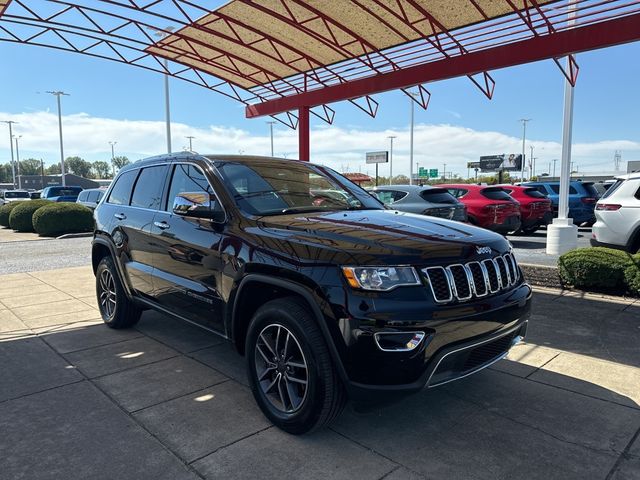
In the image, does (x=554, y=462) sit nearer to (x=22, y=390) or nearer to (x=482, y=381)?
(x=482, y=381)

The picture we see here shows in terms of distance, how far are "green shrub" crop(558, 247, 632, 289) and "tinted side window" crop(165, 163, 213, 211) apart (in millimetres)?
5353

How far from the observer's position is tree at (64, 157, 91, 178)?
13588 centimetres

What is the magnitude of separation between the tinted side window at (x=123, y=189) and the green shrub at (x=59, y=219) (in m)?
12.4

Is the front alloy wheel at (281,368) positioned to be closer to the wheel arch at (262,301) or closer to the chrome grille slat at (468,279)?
the wheel arch at (262,301)

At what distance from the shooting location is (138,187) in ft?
16.2

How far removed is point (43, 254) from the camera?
38.3 feet

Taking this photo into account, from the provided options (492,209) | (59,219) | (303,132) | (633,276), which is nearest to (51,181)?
(59,219)

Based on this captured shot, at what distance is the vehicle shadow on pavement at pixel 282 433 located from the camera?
106 inches

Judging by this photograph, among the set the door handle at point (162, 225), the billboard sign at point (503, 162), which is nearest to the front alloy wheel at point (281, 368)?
the door handle at point (162, 225)

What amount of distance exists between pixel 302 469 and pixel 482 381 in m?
1.82

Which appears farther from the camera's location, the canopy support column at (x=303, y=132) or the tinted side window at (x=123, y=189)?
the canopy support column at (x=303, y=132)

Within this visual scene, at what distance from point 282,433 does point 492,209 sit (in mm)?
10077

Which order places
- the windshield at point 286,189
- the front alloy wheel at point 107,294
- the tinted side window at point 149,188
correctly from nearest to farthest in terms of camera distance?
the windshield at point 286,189
the tinted side window at point 149,188
the front alloy wheel at point 107,294

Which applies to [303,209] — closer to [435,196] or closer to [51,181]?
[435,196]
